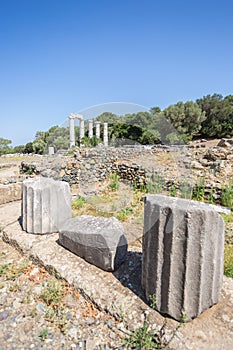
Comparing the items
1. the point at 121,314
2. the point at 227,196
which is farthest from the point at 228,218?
the point at 121,314

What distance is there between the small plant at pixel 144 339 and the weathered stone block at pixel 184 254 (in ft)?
0.60

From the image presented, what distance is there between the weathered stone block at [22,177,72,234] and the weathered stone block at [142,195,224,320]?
1878 mm

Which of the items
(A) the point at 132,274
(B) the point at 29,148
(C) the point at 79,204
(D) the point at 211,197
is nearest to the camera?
(A) the point at 132,274

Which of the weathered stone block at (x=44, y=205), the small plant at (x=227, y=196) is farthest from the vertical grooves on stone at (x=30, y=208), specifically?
the small plant at (x=227, y=196)

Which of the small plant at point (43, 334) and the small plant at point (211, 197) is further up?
the small plant at point (211, 197)

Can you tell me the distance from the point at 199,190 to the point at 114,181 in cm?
280

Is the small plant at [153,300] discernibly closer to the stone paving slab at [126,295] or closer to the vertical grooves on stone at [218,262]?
the stone paving slab at [126,295]

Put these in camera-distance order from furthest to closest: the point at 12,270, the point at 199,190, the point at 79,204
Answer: the point at 199,190
the point at 79,204
the point at 12,270

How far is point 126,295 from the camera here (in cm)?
202

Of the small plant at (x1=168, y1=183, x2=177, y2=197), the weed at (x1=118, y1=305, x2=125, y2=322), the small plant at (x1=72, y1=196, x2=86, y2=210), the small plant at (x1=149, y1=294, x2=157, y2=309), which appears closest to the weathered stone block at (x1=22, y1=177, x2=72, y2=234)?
the small plant at (x1=72, y1=196, x2=86, y2=210)

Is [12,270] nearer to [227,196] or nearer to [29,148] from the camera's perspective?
[227,196]

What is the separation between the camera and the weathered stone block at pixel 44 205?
3.20 m

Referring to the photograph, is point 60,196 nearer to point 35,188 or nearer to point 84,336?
point 35,188

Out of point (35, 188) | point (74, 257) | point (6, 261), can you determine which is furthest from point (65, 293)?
point (35, 188)
